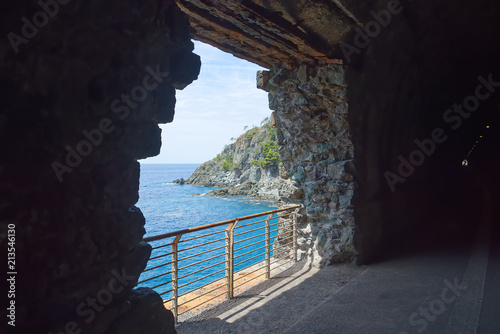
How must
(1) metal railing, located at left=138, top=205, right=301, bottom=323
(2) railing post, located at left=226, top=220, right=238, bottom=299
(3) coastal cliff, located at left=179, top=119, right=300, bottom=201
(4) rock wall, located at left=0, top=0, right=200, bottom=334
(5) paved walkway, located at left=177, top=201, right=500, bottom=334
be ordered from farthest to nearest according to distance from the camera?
(3) coastal cliff, located at left=179, top=119, right=300, bottom=201 < (2) railing post, located at left=226, top=220, right=238, bottom=299 < (1) metal railing, located at left=138, top=205, right=301, bottom=323 < (5) paved walkway, located at left=177, top=201, right=500, bottom=334 < (4) rock wall, located at left=0, top=0, right=200, bottom=334

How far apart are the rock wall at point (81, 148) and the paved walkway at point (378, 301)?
1.41 meters

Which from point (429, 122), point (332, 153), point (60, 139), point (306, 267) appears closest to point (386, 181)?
point (332, 153)

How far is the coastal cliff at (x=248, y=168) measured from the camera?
4084 cm

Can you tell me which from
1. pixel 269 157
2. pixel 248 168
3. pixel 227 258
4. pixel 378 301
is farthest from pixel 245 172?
pixel 378 301

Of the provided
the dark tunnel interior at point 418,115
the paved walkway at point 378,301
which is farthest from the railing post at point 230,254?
the dark tunnel interior at point 418,115

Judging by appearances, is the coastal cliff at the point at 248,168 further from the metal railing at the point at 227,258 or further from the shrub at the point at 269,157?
the metal railing at the point at 227,258

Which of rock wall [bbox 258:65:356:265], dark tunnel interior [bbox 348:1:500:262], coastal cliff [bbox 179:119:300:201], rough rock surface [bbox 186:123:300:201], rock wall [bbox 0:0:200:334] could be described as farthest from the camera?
coastal cliff [bbox 179:119:300:201]

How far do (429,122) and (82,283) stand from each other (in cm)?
708

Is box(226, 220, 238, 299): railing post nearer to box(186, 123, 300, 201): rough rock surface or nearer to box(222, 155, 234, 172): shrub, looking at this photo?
box(186, 123, 300, 201): rough rock surface

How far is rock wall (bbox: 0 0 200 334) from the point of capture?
1383 millimetres

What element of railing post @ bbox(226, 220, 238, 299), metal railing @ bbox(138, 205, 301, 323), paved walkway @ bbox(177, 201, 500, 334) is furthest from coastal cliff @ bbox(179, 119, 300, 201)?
railing post @ bbox(226, 220, 238, 299)

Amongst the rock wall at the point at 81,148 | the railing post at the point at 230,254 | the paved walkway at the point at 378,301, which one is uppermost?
the rock wall at the point at 81,148

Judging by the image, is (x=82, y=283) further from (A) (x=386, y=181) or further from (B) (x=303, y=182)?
(A) (x=386, y=181)

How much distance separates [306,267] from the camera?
15.7ft
